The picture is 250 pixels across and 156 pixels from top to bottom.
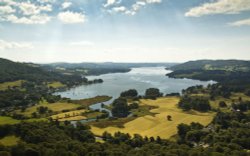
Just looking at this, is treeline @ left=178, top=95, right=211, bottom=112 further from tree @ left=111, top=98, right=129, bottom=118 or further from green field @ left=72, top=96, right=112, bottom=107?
green field @ left=72, top=96, right=112, bottom=107

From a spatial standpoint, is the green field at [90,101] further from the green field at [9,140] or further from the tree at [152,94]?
the green field at [9,140]

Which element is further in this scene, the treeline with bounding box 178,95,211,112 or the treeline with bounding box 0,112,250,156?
the treeline with bounding box 178,95,211,112

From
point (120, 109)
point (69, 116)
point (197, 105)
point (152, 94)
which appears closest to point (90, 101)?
point (120, 109)

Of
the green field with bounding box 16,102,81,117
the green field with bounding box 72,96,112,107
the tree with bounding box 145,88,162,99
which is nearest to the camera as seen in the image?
the green field with bounding box 16,102,81,117

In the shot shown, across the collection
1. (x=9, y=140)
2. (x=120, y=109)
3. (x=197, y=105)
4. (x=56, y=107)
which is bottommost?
(x=56, y=107)

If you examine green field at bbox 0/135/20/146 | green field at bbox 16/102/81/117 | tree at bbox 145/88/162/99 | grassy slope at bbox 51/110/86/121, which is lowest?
grassy slope at bbox 51/110/86/121

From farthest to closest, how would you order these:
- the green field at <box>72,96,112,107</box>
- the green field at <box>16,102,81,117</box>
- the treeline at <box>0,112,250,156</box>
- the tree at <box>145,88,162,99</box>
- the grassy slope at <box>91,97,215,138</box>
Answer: the tree at <box>145,88,162,99</box>
the green field at <box>72,96,112,107</box>
the green field at <box>16,102,81,117</box>
the grassy slope at <box>91,97,215,138</box>
the treeline at <box>0,112,250,156</box>

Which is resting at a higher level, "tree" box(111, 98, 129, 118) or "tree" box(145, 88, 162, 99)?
"tree" box(145, 88, 162, 99)

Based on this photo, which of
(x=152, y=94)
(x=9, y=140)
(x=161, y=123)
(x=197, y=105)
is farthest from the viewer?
(x=152, y=94)

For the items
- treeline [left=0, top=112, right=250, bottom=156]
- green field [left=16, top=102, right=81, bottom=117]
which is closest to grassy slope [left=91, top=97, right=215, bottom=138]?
treeline [left=0, top=112, right=250, bottom=156]

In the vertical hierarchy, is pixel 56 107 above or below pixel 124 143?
below

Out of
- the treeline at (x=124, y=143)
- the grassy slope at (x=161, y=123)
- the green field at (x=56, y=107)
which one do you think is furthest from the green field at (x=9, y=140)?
the green field at (x=56, y=107)

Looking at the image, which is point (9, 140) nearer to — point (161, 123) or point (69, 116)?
point (69, 116)

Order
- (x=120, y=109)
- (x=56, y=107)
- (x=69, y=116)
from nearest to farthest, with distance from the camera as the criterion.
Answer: (x=69, y=116), (x=120, y=109), (x=56, y=107)
